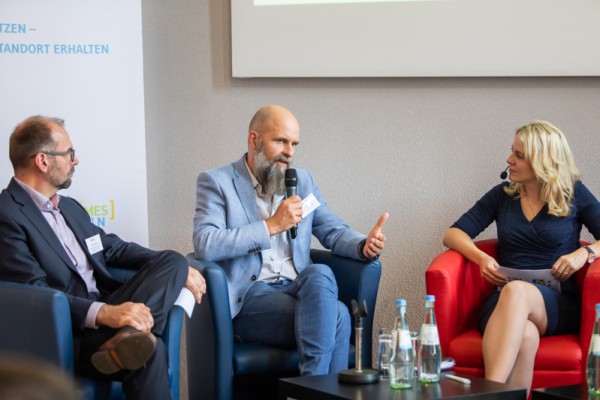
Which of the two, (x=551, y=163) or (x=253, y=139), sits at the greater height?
(x=253, y=139)

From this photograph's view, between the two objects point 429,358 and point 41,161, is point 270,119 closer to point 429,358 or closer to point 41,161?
point 41,161

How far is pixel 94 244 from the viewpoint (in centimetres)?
333

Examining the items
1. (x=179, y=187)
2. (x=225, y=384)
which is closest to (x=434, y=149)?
(x=179, y=187)

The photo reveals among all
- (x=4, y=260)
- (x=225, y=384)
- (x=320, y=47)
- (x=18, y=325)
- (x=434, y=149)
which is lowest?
(x=225, y=384)

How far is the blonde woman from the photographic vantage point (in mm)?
3523

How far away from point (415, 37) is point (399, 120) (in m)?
0.43

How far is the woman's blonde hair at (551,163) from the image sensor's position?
368 cm

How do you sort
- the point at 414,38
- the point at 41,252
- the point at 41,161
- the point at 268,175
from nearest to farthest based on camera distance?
the point at 41,252, the point at 41,161, the point at 268,175, the point at 414,38

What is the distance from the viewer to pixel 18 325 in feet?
9.03

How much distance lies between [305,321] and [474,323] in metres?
0.88

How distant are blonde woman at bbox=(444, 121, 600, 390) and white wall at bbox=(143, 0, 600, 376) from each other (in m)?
0.43

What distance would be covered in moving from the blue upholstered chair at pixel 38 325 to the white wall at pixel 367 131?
180 centimetres

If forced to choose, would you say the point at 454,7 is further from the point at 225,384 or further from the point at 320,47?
the point at 225,384

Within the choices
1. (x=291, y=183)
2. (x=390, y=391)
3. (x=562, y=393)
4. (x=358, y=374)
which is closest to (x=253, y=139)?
(x=291, y=183)
